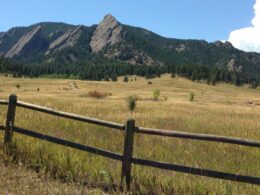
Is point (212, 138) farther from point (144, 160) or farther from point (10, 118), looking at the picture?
point (10, 118)

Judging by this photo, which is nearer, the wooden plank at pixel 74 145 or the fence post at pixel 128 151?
the fence post at pixel 128 151

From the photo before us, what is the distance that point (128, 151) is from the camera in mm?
9312

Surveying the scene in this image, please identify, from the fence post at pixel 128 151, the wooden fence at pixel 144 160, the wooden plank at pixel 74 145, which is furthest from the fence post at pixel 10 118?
the fence post at pixel 128 151

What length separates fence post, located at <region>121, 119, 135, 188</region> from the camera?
9.27 m

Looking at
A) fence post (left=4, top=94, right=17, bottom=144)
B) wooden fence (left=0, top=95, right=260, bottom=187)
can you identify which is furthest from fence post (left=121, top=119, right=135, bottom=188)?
fence post (left=4, top=94, right=17, bottom=144)

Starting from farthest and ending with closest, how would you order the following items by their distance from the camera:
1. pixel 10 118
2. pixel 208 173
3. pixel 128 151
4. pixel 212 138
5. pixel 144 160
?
1. pixel 10 118
2. pixel 128 151
3. pixel 144 160
4. pixel 212 138
5. pixel 208 173

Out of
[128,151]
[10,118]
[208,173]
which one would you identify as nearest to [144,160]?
[128,151]

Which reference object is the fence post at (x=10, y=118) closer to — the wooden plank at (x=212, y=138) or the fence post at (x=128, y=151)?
the fence post at (x=128, y=151)

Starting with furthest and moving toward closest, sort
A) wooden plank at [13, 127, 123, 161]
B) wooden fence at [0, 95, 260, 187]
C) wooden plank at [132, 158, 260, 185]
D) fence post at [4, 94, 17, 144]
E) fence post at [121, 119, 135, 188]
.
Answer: fence post at [4, 94, 17, 144] < wooden plank at [13, 127, 123, 161] < fence post at [121, 119, 135, 188] < wooden fence at [0, 95, 260, 187] < wooden plank at [132, 158, 260, 185]

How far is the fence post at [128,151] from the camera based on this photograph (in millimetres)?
9273

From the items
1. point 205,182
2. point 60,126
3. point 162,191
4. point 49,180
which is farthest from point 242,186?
point 60,126

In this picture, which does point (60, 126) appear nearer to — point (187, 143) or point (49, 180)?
point (187, 143)

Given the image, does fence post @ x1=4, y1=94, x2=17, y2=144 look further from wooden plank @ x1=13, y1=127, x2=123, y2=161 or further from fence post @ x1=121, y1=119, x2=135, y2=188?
fence post @ x1=121, y1=119, x2=135, y2=188

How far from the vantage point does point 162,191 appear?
9.08 metres
